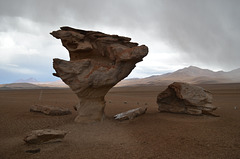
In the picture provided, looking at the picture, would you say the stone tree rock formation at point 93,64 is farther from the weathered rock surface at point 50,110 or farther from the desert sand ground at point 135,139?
the weathered rock surface at point 50,110

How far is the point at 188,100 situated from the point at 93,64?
236 inches

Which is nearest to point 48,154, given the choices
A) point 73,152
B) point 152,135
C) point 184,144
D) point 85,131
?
point 73,152

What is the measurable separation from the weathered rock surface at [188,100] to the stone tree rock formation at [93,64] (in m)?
3.38

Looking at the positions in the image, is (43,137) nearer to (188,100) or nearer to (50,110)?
(50,110)

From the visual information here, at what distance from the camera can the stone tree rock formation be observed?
354 inches

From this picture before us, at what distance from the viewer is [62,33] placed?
9.02 meters

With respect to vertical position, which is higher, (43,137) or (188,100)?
(188,100)

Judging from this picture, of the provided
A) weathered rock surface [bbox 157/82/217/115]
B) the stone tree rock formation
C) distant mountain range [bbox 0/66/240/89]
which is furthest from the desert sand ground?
distant mountain range [bbox 0/66/240/89]

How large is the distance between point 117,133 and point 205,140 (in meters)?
3.52

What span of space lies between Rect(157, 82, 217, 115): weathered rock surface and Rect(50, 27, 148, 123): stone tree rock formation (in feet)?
11.1

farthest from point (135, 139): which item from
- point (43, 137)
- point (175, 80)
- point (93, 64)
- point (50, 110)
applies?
point (175, 80)

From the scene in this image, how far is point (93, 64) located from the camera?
936 cm

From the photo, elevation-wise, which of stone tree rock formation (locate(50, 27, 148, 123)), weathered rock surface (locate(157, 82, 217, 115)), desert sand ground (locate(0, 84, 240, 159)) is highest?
stone tree rock formation (locate(50, 27, 148, 123))

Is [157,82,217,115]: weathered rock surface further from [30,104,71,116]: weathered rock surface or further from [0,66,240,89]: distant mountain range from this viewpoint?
[0,66,240,89]: distant mountain range
